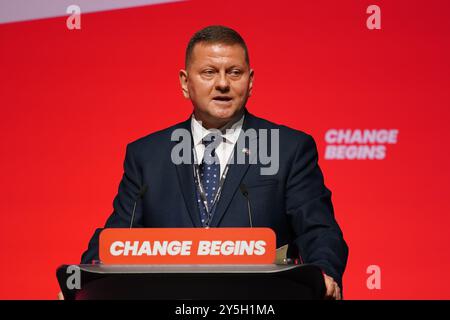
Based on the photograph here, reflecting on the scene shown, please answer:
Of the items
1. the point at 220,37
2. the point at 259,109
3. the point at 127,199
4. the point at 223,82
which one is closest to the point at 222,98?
the point at 223,82

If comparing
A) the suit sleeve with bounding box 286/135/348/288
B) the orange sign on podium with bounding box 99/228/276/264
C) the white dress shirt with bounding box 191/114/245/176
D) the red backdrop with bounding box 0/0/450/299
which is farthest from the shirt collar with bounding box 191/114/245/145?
the red backdrop with bounding box 0/0/450/299

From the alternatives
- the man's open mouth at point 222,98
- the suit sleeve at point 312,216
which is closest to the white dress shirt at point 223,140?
the man's open mouth at point 222,98

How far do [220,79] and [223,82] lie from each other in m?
0.02

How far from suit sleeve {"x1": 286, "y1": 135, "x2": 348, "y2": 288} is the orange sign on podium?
303 mm

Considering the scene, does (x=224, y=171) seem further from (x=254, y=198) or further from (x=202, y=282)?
(x=202, y=282)

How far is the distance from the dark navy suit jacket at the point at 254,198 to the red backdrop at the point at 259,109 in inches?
41.4

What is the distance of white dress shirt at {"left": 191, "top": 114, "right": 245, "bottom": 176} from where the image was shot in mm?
2787

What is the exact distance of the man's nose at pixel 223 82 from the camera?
2.75 meters

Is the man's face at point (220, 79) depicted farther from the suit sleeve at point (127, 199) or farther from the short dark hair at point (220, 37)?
the suit sleeve at point (127, 199)

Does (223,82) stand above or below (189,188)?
above

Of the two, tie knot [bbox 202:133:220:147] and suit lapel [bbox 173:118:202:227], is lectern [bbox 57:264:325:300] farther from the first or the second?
tie knot [bbox 202:133:220:147]

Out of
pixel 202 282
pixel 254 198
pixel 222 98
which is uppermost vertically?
pixel 222 98

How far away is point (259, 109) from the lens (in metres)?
3.88
